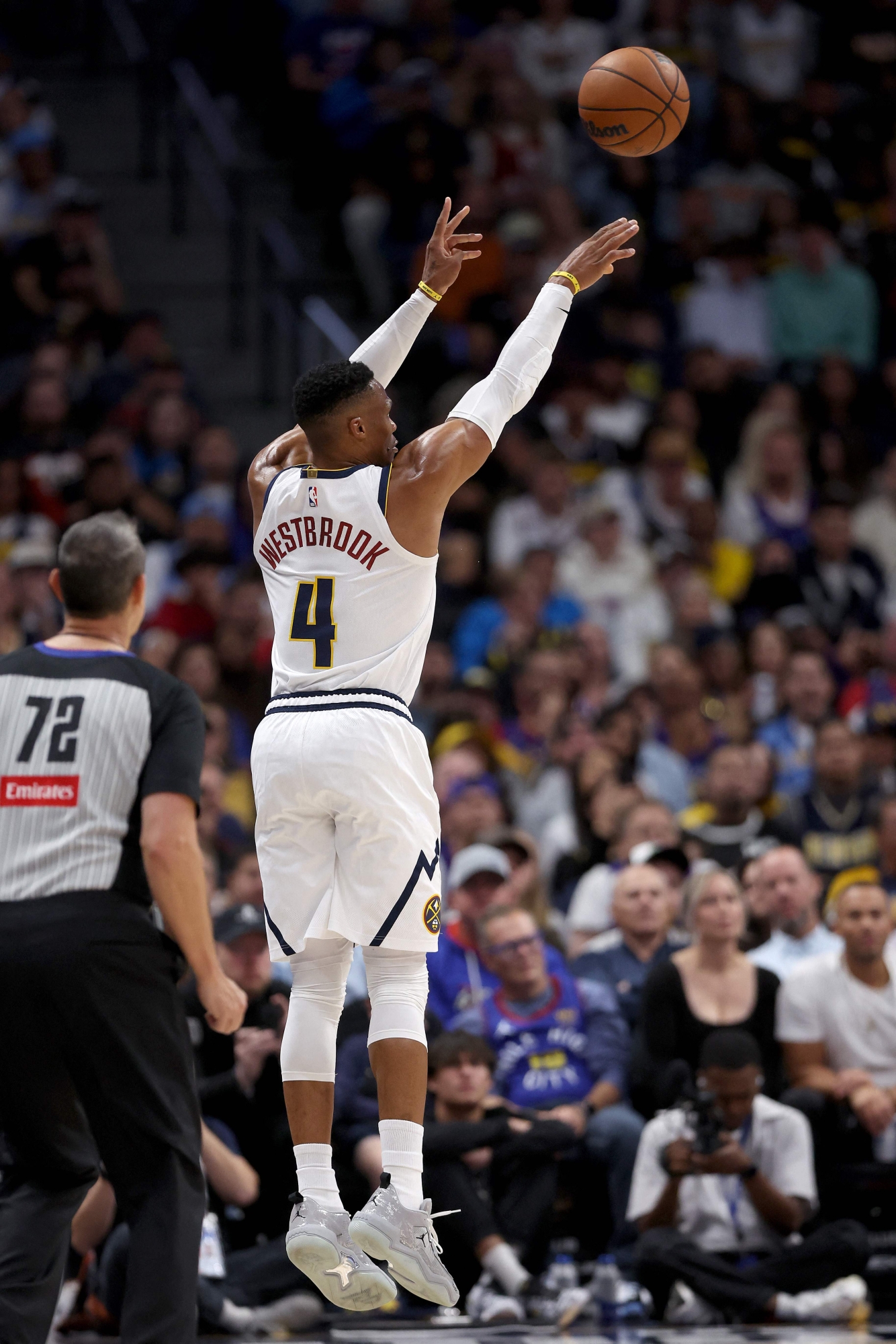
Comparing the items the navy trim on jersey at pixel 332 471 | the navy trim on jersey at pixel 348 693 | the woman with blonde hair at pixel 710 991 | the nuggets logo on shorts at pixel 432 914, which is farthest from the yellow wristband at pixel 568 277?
the woman with blonde hair at pixel 710 991

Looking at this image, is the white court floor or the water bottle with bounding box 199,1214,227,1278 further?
the water bottle with bounding box 199,1214,227,1278

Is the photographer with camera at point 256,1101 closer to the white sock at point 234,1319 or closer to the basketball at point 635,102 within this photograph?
the white sock at point 234,1319

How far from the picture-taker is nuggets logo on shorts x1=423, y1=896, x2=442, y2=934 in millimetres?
5641

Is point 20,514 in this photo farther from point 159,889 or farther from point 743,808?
point 159,889

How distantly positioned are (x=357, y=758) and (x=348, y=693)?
24 centimetres

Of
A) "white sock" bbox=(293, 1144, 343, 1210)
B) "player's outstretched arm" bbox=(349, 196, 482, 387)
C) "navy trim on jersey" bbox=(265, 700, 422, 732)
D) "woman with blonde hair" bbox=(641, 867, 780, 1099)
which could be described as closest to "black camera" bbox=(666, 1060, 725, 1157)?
"woman with blonde hair" bbox=(641, 867, 780, 1099)

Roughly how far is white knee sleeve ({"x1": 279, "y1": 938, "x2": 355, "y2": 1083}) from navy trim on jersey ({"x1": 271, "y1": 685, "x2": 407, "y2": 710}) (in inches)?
29.5

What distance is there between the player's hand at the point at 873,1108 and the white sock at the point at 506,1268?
1690 millimetres

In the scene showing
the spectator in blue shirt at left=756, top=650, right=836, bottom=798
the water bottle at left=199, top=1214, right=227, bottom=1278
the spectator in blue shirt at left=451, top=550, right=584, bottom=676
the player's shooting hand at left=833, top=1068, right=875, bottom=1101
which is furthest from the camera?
the spectator in blue shirt at left=451, top=550, right=584, bottom=676

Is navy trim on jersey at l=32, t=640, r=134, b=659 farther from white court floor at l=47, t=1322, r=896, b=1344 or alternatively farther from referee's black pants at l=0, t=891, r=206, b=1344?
white court floor at l=47, t=1322, r=896, b=1344

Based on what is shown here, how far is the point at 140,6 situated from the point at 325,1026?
1366 centimetres

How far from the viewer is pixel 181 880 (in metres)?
5.21

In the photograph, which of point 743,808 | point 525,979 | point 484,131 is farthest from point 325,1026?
point 484,131

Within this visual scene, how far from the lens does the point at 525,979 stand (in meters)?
8.87
